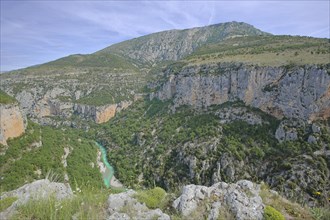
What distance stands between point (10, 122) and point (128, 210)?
1944 inches

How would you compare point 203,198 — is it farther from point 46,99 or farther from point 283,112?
point 46,99

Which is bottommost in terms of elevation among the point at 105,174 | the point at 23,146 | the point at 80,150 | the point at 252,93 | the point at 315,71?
the point at 105,174

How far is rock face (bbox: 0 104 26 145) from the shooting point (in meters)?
47.5

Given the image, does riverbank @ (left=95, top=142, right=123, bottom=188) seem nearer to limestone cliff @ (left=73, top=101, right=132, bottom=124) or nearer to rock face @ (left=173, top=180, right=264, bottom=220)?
limestone cliff @ (left=73, top=101, right=132, bottom=124)

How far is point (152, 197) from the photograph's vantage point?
970 centimetres

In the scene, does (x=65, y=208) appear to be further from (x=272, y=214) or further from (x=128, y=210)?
(x=272, y=214)

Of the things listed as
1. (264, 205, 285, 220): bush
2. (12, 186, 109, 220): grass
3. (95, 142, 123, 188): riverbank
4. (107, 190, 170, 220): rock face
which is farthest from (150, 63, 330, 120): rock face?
(12, 186, 109, 220): grass

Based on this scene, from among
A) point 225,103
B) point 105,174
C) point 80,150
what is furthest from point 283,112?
point 80,150

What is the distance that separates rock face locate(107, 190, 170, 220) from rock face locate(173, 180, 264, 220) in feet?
2.83

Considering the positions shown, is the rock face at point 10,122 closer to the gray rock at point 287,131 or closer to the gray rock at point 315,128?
the gray rock at point 287,131

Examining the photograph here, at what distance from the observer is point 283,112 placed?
52.3m

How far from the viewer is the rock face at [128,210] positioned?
853 centimetres

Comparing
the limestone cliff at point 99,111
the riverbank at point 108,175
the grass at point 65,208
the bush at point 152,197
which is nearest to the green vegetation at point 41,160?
the riverbank at point 108,175

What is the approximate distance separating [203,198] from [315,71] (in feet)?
156
